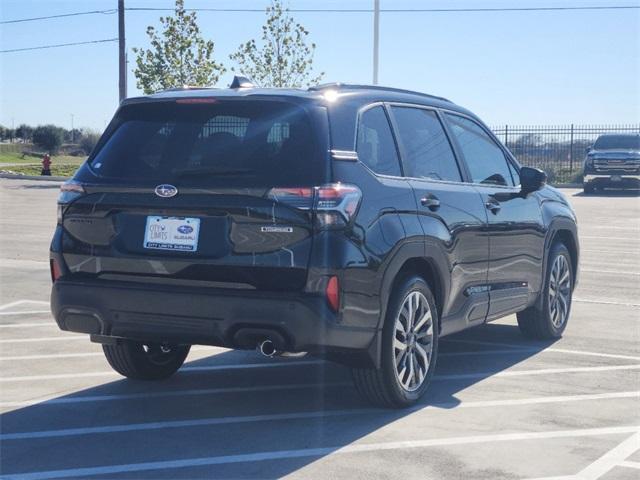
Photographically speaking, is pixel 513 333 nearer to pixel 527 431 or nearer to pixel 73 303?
pixel 527 431

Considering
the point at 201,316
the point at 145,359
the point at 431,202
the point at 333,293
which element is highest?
the point at 431,202

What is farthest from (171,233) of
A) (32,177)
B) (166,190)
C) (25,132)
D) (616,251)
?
(25,132)

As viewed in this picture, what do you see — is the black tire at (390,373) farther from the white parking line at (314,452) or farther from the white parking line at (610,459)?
the white parking line at (610,459)

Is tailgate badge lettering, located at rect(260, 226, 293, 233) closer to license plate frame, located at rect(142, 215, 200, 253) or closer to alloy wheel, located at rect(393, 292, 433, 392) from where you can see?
license plate frame, located at rect(142, 215, 200, 253)

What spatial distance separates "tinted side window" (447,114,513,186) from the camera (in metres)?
7.38

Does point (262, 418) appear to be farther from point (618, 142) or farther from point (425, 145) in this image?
point (618, 142)

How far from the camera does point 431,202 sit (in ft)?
21.2

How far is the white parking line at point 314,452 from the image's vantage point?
502 centimetres

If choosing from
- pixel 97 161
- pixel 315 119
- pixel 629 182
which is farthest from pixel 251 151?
pixel 629 182

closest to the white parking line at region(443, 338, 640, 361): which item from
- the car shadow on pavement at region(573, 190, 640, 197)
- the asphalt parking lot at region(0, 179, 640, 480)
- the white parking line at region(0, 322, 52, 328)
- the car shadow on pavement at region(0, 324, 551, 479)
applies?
the asphalt parking lot at region(0, 179, 640, 480)

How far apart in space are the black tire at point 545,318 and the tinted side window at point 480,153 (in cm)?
Answer: 94

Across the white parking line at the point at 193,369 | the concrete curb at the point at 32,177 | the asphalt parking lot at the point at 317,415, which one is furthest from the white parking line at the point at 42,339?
the concrete curb at the point at 32,177

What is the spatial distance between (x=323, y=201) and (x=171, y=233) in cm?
88

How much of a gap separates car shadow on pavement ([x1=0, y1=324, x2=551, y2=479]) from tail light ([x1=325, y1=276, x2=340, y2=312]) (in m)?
0.71
